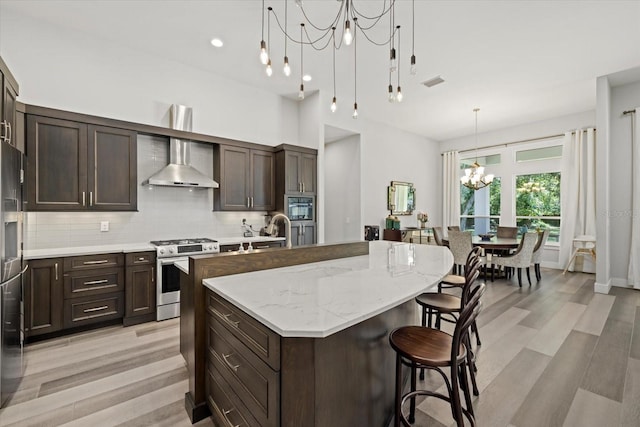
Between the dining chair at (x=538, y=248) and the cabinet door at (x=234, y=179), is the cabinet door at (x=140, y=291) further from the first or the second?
the dining chair at (x=538, y=248)

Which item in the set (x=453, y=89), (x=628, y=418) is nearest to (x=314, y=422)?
(x=628, y=418)

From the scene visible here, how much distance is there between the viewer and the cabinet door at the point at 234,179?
4.31 meters

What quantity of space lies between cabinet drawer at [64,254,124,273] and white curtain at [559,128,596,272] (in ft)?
26.4

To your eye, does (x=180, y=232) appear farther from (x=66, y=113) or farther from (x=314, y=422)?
(x=314, y=422)

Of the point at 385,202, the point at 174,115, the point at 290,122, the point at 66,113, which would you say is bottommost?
the point at 385,202

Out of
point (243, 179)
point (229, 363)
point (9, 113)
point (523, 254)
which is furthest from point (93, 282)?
point (523, 254)

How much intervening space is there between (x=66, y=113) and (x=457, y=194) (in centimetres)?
814

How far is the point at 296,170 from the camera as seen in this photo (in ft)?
15.9

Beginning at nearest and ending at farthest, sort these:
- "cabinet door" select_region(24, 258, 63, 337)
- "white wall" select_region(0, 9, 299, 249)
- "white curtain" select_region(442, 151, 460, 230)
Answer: "cabinet door" select_region(24, 258, 63, 337)
"white wall" select_region(0, 9, 299, 249)
"white curtain" select_region(442, 151, 460, 230)

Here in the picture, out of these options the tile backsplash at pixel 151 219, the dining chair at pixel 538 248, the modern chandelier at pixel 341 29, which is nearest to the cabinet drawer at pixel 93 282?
the tile backsplash at pixel 151 219

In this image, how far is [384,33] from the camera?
11.2 feet

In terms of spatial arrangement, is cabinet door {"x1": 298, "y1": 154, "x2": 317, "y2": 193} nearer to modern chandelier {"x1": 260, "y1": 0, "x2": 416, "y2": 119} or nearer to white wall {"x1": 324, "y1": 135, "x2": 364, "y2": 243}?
white wall {"x1": 324, "y1": 135, "x2": 364, "y2": 243}

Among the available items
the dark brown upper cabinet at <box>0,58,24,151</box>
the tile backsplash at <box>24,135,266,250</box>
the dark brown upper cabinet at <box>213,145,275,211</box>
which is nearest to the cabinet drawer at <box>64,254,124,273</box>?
the tile backsplash at <box>24,135,266,250</box>

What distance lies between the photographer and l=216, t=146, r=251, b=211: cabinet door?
4312mm
